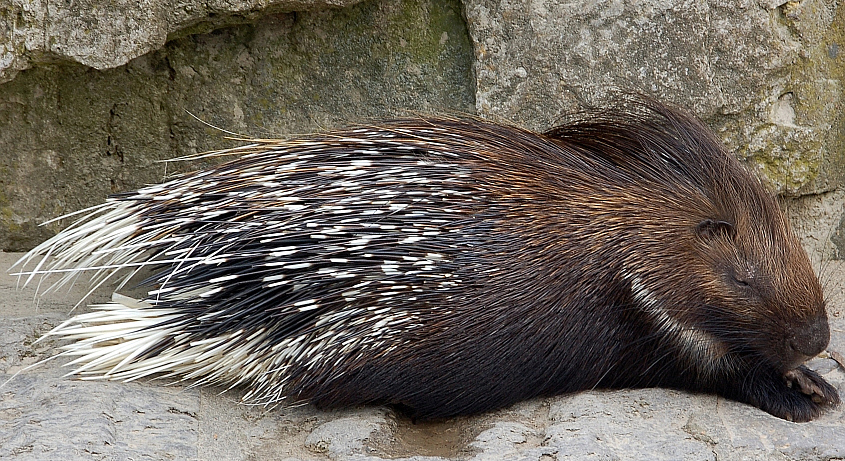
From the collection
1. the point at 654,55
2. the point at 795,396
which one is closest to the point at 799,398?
the point at 795,396

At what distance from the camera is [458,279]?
2.41m

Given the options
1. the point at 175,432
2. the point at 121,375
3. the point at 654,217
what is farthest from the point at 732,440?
the point at 121,375

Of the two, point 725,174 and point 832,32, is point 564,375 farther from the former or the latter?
point 832,32

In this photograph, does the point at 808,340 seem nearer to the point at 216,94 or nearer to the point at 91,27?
the point at 216,94

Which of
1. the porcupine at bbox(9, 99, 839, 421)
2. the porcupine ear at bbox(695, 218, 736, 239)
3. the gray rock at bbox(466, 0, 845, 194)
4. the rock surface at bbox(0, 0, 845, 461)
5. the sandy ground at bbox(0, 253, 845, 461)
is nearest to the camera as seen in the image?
the sandy ground at bbox(0, 253, 845, 461)

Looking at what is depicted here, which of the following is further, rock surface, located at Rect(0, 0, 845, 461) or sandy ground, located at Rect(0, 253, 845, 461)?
rock surface, located at Rect(0, 0, 845, 461)

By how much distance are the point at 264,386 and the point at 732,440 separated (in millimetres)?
1261

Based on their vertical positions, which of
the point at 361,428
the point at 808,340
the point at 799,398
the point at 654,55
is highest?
the point at 654,55

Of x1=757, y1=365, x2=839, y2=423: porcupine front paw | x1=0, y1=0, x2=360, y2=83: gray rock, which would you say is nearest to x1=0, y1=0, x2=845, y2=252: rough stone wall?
x1=0, y1=0, x2=360, y2=83: gray rock

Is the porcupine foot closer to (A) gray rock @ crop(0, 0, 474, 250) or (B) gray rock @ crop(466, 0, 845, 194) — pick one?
(B) gray rock @ crop(466, 0, 845, 194)

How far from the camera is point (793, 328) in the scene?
245 cm

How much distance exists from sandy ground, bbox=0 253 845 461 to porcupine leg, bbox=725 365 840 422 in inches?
2.0

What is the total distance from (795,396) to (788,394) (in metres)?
0.02

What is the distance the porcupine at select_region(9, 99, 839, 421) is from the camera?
240cm
